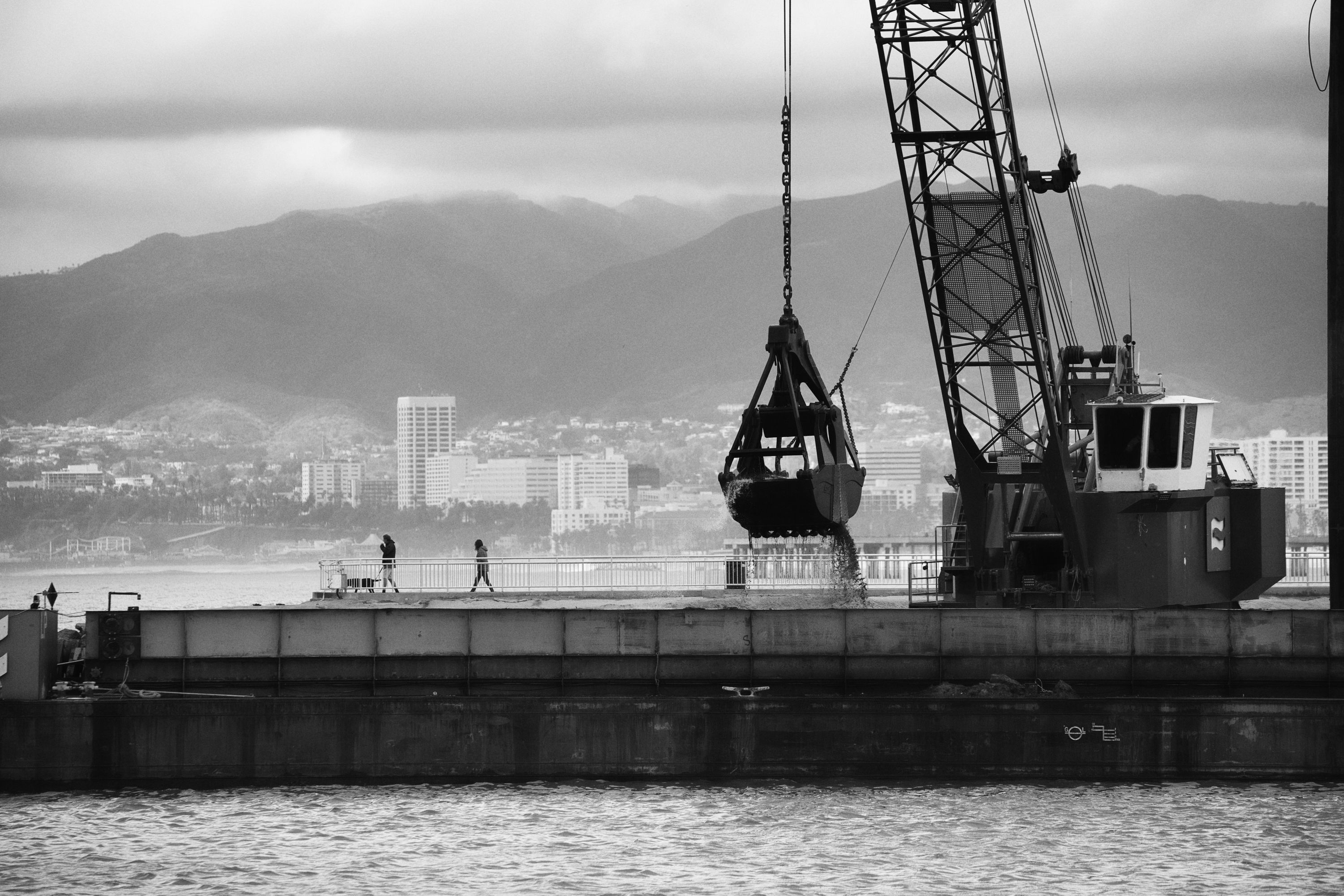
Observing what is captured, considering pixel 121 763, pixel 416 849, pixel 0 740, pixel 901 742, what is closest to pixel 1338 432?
pixel 901 742

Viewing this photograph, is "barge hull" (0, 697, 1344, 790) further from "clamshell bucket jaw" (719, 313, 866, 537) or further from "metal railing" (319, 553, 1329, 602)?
"metal railing" (319, 553, 1329, 602)

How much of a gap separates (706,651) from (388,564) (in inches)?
902

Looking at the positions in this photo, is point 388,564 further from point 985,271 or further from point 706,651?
point 706,651

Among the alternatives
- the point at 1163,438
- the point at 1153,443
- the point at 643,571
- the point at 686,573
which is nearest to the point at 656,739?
the point at 1153,443

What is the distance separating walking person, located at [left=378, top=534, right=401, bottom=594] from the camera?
51469mm

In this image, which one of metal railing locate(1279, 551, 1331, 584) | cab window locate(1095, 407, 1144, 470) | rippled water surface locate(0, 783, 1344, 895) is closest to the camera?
rippled water surface locate(0, 783, 1344, 895)

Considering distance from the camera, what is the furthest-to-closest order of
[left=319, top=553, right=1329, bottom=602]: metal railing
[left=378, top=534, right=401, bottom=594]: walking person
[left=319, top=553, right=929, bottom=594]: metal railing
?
[left=319, top=553, right=929, bottom=594]: metal railing, [left=319, top=553, right=1329, bottom=602]: metal railing, [left=378, top=534, right=401, bottom=594]: walking person

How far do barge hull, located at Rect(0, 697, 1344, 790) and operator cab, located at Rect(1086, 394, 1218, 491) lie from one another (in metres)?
8.99

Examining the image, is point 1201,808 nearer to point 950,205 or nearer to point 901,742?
point 901,742

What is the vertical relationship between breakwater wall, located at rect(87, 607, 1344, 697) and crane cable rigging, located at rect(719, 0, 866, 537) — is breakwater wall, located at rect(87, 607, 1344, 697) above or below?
below

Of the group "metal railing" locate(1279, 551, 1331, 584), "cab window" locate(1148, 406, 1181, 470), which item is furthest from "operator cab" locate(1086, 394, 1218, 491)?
"metal railing" locate(1279, 551, 1331, 584)

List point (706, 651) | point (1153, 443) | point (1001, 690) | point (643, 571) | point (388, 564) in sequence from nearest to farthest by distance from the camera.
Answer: point (1001, 690) → point (706, 651) → point (1153, 443) → point (388, 564) → point (643, 571)

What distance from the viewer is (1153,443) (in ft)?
123

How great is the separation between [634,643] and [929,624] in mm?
5511
